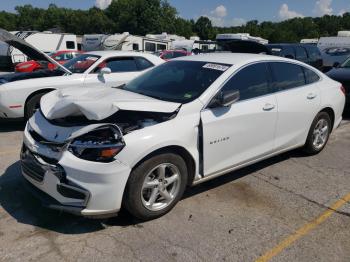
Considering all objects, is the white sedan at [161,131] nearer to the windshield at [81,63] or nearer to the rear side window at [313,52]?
the windshield at [81,63]

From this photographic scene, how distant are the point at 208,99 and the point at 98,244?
177cm

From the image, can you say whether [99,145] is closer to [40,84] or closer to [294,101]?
[294,101]

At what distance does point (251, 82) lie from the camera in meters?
4.21

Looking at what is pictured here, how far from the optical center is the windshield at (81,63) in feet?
23.8

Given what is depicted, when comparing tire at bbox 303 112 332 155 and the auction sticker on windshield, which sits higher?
the auction sticker on windshield

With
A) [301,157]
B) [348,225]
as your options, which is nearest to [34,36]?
[301,157]

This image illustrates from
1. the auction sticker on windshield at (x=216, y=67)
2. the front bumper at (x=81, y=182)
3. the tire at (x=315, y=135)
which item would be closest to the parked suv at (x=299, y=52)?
the tire at (x=315, y=135)

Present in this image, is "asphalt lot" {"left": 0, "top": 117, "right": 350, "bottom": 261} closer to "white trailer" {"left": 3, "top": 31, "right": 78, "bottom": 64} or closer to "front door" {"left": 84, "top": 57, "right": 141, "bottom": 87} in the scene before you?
"front door" {"left": 84, "top": 57, "right": 141, "bottom": 87}

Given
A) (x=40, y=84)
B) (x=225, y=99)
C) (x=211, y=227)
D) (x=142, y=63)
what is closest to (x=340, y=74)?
(x=142, y=63)

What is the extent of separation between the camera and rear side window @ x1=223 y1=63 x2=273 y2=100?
4.02 metres

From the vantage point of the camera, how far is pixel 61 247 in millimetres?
3008

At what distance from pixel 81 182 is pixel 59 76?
444 cm

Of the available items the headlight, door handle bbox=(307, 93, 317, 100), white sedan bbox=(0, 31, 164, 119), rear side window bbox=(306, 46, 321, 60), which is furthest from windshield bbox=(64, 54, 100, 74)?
rear side window bbox=(306, 46, 321, 60)

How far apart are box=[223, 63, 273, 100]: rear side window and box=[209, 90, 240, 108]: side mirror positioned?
17 cm
